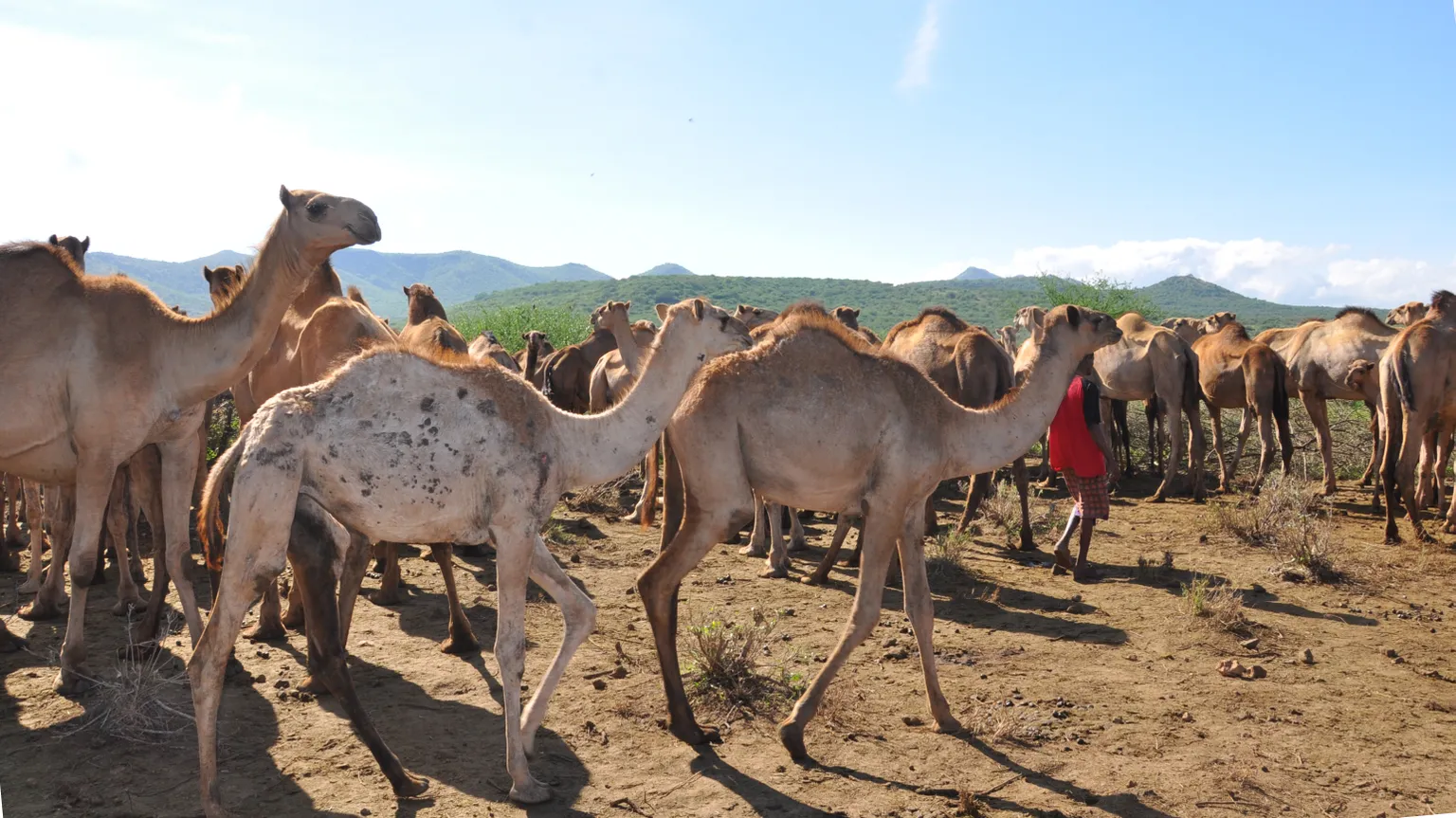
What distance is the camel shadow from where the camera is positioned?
5.45 metres

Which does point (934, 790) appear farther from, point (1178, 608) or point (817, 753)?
point (1178, 608)

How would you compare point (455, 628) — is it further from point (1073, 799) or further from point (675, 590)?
point (1073, 799)

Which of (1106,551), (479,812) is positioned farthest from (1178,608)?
(479,812)

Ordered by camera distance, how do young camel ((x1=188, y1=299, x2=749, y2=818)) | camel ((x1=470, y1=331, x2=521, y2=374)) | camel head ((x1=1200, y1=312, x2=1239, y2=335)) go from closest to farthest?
1. young camel ((x1=188, y1=299, x2=749, y2=818))
2. camel ((x1=470, y1=331, x2=521, y2=374))
3. camel head ((x1=1200, y1=312, x2=1239, y2=335))

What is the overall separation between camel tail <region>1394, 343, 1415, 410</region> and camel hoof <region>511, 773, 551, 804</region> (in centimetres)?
1146

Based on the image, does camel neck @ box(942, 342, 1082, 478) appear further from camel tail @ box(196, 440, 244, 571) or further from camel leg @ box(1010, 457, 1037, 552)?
camel leg @ box(1010, 457, 1037, 552)

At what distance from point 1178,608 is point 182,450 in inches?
333

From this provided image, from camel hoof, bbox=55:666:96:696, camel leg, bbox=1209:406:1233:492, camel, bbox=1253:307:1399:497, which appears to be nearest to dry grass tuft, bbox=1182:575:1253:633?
camel leg, bbox=1209:406:1233:492

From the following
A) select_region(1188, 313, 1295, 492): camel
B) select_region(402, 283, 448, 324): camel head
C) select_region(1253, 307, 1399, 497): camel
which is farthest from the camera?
select_region(1188, 313, 1295, 492): camel

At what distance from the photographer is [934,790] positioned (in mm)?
5734

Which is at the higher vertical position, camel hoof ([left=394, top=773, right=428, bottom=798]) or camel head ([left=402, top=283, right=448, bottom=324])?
camel head ([left=402, top=283, right=448, bottom=324])

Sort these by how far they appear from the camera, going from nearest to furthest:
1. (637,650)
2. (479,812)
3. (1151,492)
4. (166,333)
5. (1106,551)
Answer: (479,812) < (166,333) < (637,650) < (1106,551) < (1151,492)

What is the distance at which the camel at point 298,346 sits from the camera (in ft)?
25.7

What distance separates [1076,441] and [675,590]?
5620 mm
